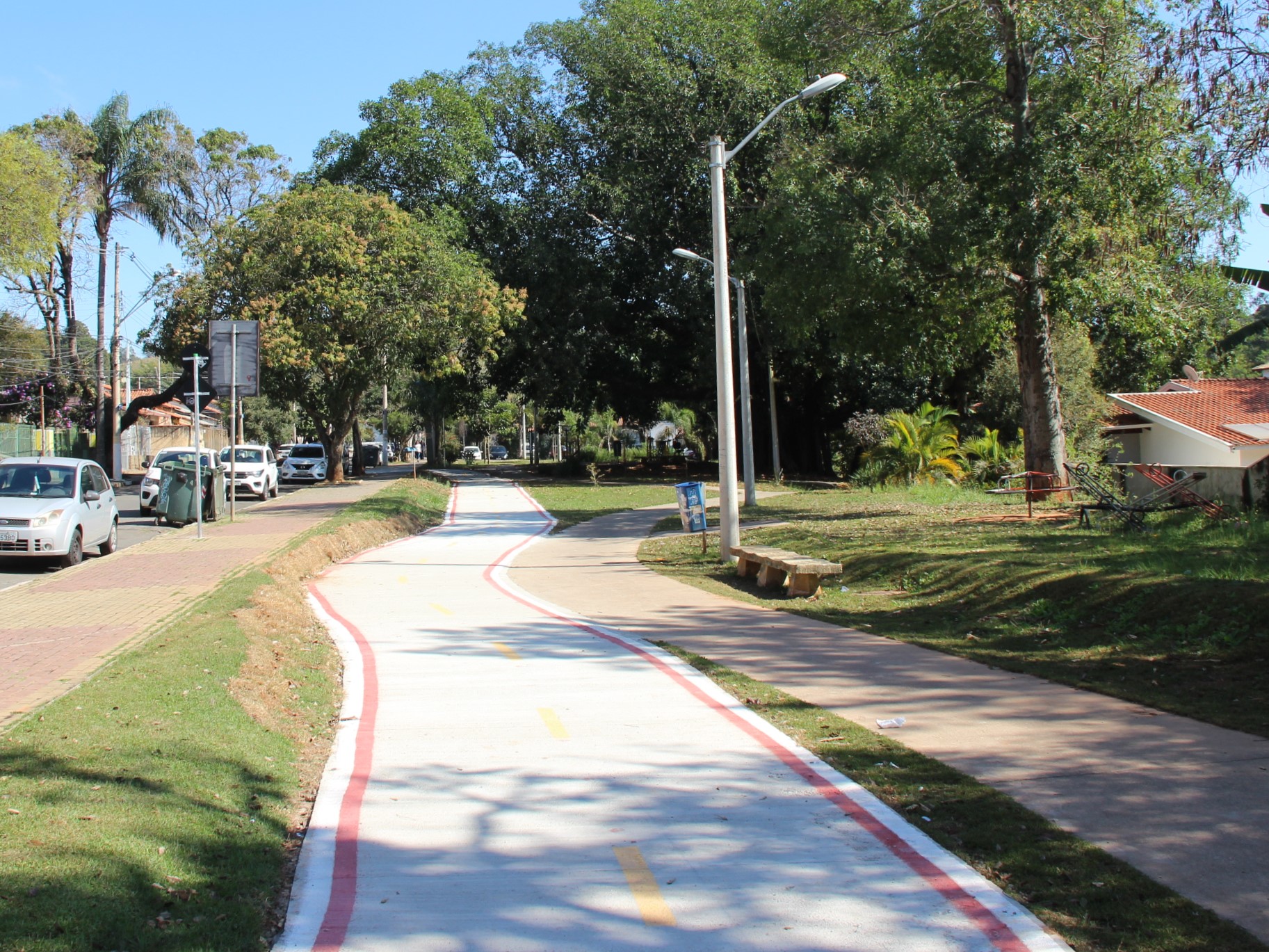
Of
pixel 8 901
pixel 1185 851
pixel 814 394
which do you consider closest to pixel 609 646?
pixel 1185 851

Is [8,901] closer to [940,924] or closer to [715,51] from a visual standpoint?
[940,924]

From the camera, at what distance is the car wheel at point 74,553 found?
15836 millimetres

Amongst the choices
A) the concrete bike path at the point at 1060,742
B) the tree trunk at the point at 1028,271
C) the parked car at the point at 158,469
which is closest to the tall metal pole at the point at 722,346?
the concrete bike path at the point at 1060,742

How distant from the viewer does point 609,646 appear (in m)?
10.5

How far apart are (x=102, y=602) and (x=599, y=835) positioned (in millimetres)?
9040

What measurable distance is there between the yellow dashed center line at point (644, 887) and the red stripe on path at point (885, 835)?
45.8 inches

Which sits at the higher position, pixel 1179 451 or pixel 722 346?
pixel 722 346

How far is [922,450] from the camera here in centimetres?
3023

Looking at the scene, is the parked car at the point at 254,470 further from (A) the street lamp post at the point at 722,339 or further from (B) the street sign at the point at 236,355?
(A) the street lamp post at the point at 722,339

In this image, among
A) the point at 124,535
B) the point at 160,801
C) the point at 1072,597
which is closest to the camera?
the point at 160,801

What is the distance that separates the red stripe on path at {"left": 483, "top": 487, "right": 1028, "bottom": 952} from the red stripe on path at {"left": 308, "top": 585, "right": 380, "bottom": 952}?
8.03ft

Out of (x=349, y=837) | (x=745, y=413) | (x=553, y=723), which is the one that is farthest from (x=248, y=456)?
(x=349, y=837)

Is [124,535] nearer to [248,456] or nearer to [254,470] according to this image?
[254,470]

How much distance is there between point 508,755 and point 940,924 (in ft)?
10.5
